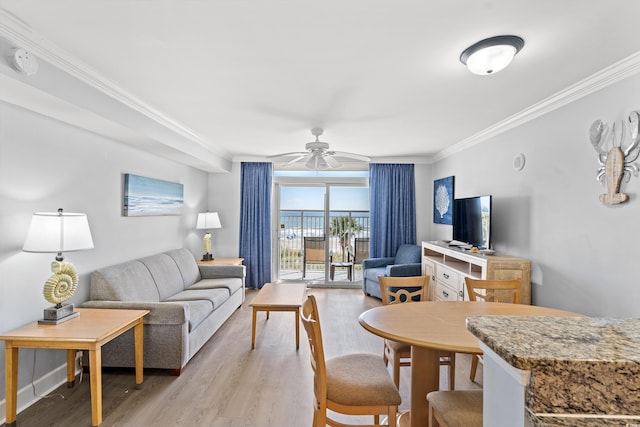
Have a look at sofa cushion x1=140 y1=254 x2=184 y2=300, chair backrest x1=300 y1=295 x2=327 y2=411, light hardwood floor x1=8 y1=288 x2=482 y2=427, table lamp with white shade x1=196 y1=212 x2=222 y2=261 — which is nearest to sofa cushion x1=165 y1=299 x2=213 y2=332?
light hardwood floor x1=8 y1=288 x2=482 y2=427

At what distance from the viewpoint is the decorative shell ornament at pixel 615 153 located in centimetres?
220

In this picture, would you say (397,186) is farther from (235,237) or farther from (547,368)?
(547,368)

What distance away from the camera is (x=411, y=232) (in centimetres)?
604

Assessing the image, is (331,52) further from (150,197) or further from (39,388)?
(39,388)

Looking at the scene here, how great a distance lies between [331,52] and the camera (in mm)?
2117

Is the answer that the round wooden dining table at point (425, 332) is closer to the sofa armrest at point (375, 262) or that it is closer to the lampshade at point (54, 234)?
the lampshade at point (54, 234)

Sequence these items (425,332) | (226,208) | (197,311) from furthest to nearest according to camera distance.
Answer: (226,208), (197,311), (425,332)

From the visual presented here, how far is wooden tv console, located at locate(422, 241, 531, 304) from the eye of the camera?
3158 millimetres

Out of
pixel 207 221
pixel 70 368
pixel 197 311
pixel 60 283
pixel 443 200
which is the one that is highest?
pixel 443 200

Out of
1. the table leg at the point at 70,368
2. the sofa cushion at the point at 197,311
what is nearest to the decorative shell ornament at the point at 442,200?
the sofa cushion at the point at 197,311

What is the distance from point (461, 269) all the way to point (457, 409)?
2.78 meters

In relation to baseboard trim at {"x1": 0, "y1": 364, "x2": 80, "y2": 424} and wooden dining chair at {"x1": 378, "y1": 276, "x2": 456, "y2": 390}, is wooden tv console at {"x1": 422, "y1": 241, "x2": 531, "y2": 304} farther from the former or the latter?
baseboard trim at {"x1": 0, "y1": 364, "x2": 80, "y2": 424}

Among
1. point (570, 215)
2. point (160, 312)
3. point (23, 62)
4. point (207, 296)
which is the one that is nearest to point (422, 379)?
point (570, 215)

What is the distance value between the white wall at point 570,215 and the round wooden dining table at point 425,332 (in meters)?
0.60
